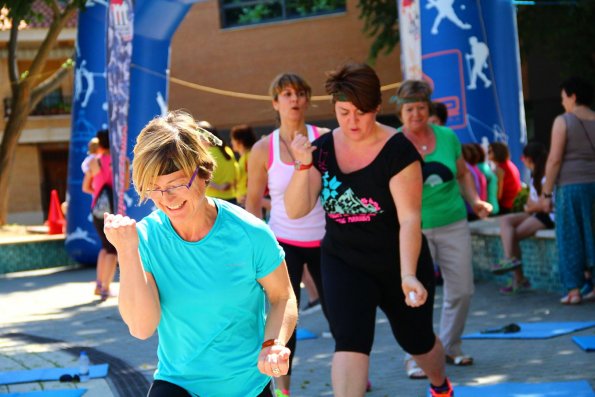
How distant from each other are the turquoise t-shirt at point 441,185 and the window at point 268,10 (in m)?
23.9

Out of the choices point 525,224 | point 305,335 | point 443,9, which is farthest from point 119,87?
point 525,224

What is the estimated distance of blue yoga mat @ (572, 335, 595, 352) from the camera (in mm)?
8078

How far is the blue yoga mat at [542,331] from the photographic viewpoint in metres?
8.91

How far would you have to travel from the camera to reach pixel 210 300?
397cm

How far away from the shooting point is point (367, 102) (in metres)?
5.70

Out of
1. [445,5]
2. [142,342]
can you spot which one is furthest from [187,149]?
[445,5]

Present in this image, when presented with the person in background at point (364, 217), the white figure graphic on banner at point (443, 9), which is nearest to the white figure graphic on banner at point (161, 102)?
the white figure graphic on banner at point (443, 9)

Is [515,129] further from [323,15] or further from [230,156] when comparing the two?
[323,15]

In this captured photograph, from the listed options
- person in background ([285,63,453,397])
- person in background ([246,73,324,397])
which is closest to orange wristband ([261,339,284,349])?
person in background ([285,63,453,397])

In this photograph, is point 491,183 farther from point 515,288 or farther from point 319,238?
point 319,238

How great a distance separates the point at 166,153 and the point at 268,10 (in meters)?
29.2

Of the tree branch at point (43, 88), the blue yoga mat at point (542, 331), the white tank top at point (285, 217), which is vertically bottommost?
the blue yoga mat at point (542, 331)

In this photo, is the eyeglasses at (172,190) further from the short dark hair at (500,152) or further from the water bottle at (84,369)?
the short dark hair at (500,152)

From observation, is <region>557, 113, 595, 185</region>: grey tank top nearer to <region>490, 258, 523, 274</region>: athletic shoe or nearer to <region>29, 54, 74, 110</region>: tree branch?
<region>490, 258, 523, 274</region>: athletic shoe
